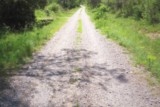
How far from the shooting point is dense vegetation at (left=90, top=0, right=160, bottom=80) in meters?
11.8

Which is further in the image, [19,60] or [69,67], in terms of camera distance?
[19,60]

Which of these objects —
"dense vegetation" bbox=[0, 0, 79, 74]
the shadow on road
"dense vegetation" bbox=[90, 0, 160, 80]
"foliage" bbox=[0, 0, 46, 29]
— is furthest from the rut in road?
"foliage" bbox=[0, 0, 46, 29]

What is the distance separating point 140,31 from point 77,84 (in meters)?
16.3

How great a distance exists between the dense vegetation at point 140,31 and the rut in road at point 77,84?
0.81 m

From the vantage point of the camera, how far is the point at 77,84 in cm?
823

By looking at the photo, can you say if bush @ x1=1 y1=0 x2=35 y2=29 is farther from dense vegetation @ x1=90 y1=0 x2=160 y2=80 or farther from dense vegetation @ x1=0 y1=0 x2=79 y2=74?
dense vegetation @ x1=90 y1=0 x2=160 y2=80

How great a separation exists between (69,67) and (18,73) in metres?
1.88

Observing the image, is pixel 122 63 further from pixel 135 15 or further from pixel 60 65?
pixel 135 15

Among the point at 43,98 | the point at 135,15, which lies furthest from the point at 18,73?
the point at 135,15

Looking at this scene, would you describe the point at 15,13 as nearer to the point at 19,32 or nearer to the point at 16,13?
the point at 16,13

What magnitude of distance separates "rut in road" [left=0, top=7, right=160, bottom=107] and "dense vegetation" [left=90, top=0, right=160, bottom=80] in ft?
2.64

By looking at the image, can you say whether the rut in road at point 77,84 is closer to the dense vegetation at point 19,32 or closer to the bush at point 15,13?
the dense vegetation at point 19,32

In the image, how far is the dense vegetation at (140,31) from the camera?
11.8 m

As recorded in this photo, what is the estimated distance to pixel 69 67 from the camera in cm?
1034
